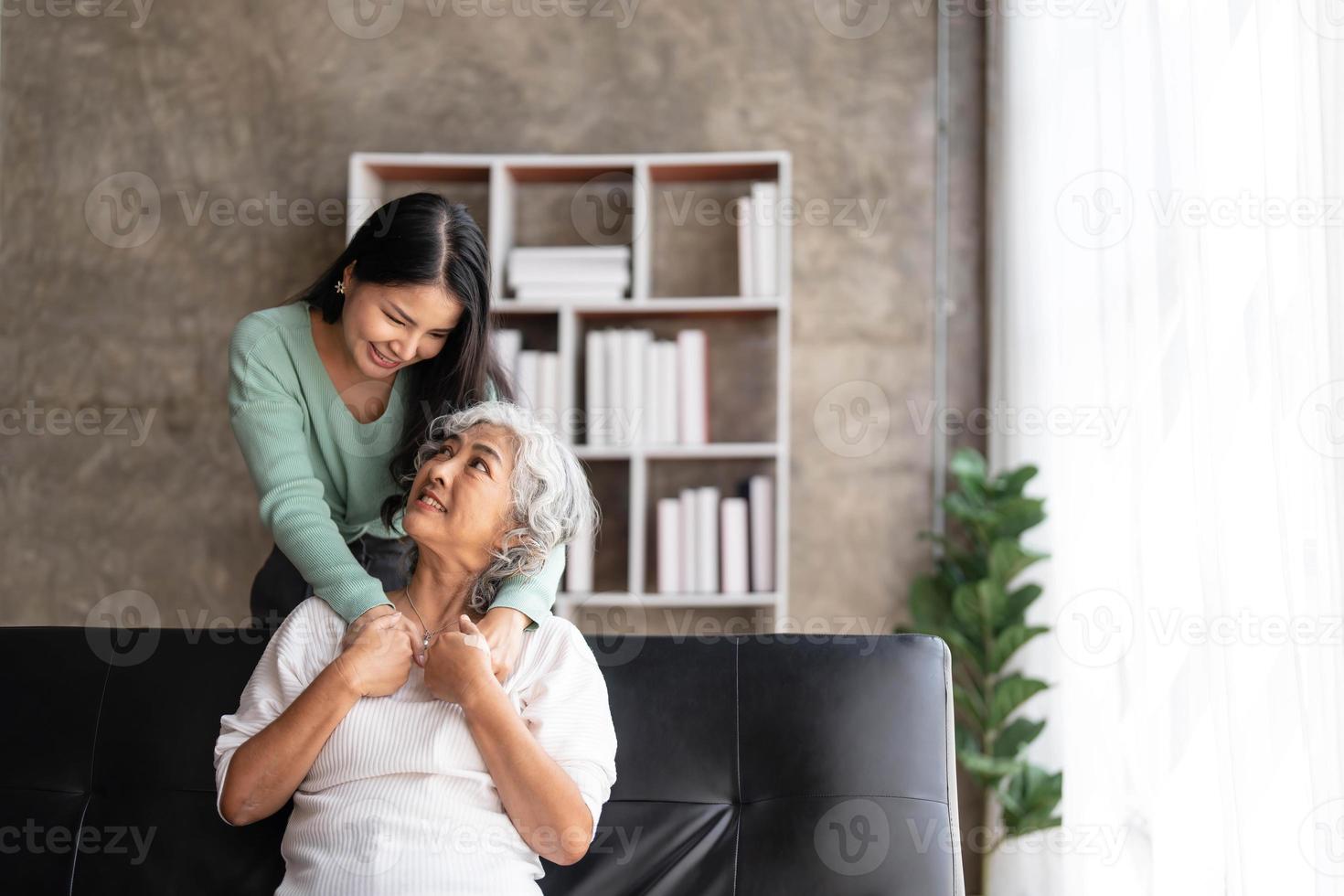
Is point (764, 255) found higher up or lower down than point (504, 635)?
higher up

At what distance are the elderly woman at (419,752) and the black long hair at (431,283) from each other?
13.6 inches

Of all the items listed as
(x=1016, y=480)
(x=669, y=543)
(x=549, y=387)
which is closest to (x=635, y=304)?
(x=549, y=387)

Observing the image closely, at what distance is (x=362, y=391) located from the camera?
201cm

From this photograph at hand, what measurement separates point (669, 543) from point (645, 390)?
1.45ft

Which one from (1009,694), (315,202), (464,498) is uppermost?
(315,202)

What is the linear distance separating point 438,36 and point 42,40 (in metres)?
1.31

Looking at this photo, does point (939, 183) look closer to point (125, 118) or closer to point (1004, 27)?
point (1004, 27)

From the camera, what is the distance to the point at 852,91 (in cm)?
345

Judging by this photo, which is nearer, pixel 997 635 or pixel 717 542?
pixel 997 635

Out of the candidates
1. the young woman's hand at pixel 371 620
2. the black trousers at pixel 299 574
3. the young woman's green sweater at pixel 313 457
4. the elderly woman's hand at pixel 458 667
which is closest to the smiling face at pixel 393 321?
the young woman's green sweater at pixel 313 457

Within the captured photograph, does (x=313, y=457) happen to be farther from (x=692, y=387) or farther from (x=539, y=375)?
(x=692, y=387)

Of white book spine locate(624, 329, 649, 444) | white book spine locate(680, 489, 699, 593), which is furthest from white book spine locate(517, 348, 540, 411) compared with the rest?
white book spine locate(680, 489, 699, 593)

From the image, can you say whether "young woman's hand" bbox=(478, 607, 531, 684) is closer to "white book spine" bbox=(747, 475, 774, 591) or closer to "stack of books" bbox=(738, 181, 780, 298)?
"white book spine" bbox=(747, 475, 774, 591)

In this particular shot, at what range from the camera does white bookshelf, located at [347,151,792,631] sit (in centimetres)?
311
